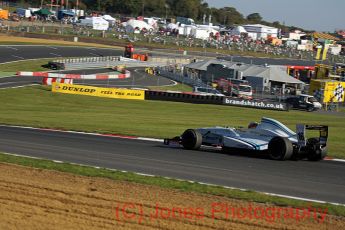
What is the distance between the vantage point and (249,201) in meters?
11.0

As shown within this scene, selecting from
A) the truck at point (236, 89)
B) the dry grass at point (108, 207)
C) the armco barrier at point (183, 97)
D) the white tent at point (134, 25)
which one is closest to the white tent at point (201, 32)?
the white tent at point (134, 25)

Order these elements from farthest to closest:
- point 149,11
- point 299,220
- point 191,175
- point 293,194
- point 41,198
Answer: point 149,11, point 191,175, point 293,194, point 41,198, point 299,220

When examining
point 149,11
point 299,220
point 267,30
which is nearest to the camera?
point 299,220

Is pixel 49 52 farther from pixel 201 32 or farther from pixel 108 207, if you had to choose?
pixel 108 207

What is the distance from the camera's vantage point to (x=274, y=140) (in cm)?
1623

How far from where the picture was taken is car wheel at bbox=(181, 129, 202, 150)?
59.1 feet

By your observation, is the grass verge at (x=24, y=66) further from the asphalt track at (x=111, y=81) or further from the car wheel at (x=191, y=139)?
the car wheel at (x=191, y=139)

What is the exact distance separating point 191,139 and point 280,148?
2.95m

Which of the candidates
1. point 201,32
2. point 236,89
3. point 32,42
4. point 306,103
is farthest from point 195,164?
point 201,32

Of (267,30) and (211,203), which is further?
(267,30)

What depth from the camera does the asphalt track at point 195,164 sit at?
43.1 ft

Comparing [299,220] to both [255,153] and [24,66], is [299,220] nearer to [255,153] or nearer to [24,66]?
[255,153]

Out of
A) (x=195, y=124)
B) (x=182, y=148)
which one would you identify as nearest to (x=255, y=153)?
(x=182, y=148)

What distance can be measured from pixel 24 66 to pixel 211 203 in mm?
55831
